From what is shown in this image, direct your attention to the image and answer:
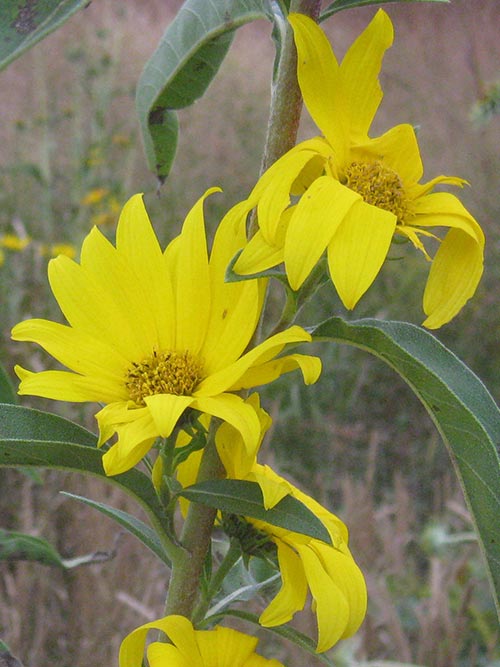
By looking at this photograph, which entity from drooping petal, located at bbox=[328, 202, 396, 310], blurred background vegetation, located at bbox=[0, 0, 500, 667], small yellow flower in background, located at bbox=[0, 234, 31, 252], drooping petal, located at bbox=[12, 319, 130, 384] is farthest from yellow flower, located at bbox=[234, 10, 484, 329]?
small yellow flower in background, located at bbox=[0, 234, 31, 252]

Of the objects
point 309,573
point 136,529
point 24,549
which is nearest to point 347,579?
point 309,573

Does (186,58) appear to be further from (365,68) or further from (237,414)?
(237,414)

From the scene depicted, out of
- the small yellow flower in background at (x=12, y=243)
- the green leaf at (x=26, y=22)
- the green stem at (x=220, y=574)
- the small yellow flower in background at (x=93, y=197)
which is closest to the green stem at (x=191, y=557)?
the green stem at (x=220, y=574)

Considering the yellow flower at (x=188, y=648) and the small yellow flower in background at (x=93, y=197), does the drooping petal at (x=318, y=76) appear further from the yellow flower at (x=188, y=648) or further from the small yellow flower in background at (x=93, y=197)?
the small yellow flower in background at (x=93, y=197)

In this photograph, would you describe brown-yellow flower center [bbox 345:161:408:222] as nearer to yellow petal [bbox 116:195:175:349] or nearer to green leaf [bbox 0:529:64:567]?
yellow petal [bbox 116:195:175:349]

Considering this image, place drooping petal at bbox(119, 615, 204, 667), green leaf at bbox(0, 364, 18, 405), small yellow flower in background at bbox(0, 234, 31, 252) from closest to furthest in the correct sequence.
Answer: drooping petal at bbox(119, 615, 204, 667) → green leaf at bbox(0, 364, 18, 405) → small yellow flower in background at bbox(0, 234, 31, 252)
